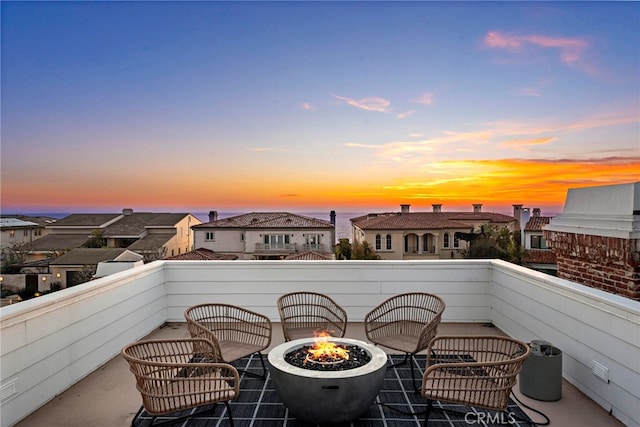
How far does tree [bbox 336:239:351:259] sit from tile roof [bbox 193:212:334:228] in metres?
1.35

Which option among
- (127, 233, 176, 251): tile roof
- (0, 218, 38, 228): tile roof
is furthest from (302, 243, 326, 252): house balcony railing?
(0, 218, 38, 228): tile roof

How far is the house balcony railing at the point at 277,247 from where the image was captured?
69.3 feet

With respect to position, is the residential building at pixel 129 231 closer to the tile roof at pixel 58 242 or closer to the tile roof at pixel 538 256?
the tile roof at pixel 58 242

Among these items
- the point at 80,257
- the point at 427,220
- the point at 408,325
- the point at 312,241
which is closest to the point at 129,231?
the point at 80,257

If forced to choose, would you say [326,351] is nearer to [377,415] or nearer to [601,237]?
[377,415]

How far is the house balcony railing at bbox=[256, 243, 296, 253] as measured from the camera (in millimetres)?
21109

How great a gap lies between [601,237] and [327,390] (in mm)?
2782

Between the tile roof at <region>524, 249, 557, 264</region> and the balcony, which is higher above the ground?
the balcony

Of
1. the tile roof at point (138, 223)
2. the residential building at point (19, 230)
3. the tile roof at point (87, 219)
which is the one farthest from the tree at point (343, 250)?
the residential building at point (19, 230)

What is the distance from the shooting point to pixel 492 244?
69.4 feet

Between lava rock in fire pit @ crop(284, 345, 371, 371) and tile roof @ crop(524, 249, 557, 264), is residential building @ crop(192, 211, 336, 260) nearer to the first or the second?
tile roof @ crop(524, 249, 557, 264)

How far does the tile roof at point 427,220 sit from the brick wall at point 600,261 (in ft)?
53.1

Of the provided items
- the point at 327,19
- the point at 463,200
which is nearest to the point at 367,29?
the point at 327,19

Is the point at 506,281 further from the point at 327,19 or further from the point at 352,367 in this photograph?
the point at 327,19
